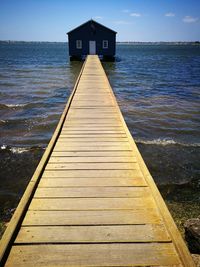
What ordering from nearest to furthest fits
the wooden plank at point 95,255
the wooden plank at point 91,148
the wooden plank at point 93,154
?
the wooden plank at point 95,255, the wooden plank at point 93,154, the wooden plank at point 91,148

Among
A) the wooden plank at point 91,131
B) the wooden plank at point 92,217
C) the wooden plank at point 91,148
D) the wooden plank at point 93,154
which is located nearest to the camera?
the wooden plank at point 92,217

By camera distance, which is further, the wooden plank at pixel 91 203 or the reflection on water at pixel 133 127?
the reflection on water at pixel 133 127

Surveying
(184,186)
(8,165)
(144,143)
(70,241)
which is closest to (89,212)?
(70,241)

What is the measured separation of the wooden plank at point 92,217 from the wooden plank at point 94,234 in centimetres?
8

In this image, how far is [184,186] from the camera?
672cm

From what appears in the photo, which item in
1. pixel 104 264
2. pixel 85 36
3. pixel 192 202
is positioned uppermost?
pixel 85 36

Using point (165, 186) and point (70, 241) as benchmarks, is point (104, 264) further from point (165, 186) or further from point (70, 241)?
point (165, 186)

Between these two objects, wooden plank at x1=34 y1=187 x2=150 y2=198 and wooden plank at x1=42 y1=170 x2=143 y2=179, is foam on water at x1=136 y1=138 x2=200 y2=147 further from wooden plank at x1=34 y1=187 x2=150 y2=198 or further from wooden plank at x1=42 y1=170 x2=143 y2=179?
wooden plank at x1=34 y1=187 x2=150 y2=198

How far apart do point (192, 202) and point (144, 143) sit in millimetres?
3888

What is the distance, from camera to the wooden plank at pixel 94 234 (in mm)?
2887

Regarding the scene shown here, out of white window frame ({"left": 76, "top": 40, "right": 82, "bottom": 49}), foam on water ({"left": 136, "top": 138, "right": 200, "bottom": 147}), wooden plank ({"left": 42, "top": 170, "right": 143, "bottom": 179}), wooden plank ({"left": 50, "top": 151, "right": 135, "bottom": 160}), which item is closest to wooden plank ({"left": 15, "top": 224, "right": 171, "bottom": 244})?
wooden plank ({"left": 42, "top": 170, "right": 143, "bottom": 179})

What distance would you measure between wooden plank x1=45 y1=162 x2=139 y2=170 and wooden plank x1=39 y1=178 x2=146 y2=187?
419mm

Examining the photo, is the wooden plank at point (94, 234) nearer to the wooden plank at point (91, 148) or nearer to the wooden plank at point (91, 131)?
the wooden plank at point (91, 148)

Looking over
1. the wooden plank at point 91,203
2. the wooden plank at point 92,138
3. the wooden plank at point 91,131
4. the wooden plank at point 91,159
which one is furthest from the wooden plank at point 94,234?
the wooden plank at point 91,131
